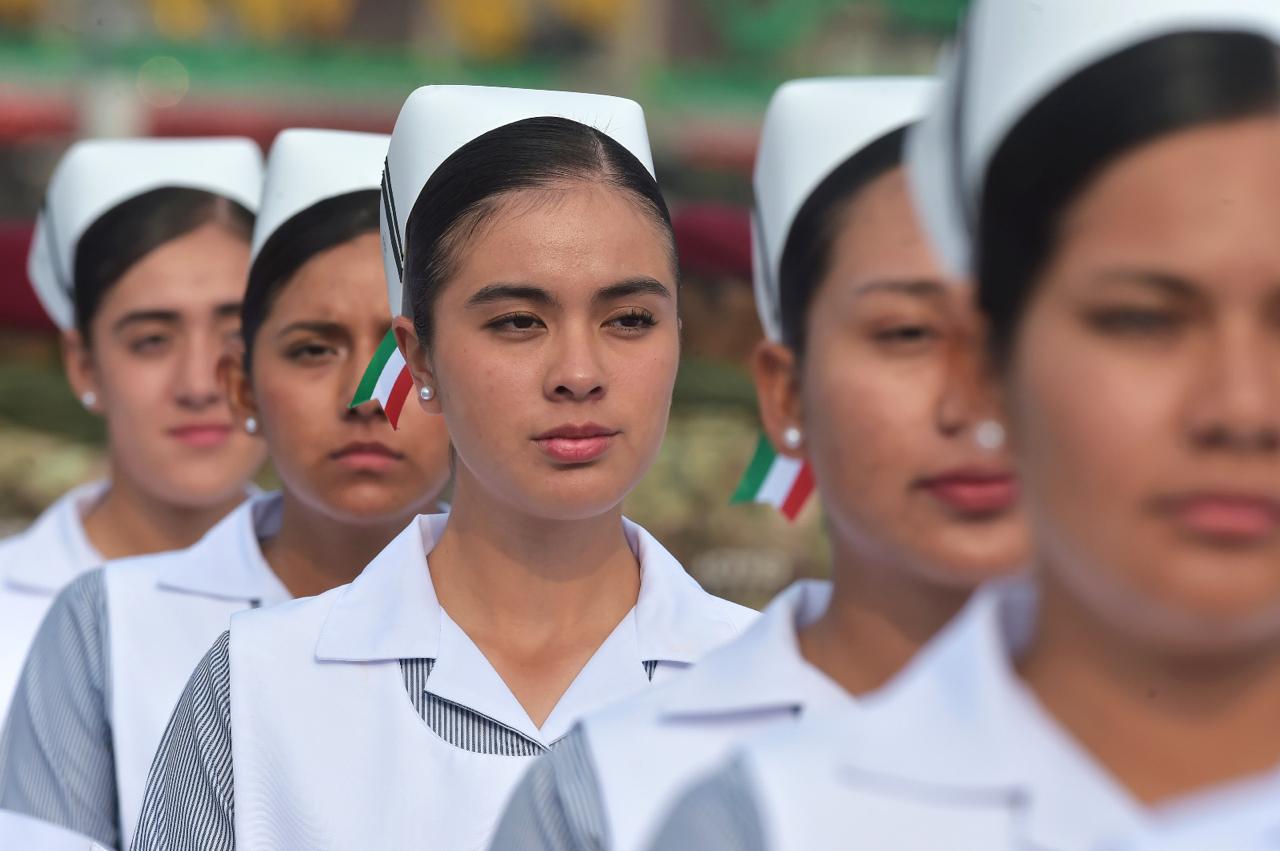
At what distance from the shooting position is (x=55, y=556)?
510 cm

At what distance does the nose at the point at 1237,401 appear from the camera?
149cm

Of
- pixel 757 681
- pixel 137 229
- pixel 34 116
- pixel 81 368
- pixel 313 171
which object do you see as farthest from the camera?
pixel 34 116

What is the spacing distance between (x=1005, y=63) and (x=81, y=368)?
378 cm

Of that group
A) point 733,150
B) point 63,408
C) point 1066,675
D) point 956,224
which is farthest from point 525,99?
point 733,150

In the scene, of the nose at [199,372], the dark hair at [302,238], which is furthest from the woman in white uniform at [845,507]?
the nose at [199,372]

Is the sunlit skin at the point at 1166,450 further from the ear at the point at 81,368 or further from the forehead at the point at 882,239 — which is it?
the ear at the point at 81,368

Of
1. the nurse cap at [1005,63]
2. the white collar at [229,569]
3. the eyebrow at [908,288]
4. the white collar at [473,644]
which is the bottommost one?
the white collar at [229,569]

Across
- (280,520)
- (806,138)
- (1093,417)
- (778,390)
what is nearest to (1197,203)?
(1093,417)

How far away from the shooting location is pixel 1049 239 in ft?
5.38

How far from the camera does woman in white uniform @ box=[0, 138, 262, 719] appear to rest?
15.8 feet

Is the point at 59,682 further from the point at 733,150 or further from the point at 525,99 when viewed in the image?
the point at 733,150

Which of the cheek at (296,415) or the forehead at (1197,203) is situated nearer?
the forehead at (1197,203)

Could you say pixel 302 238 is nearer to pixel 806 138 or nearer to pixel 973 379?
pixel 806 138

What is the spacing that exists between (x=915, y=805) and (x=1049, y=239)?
0.44 metres
